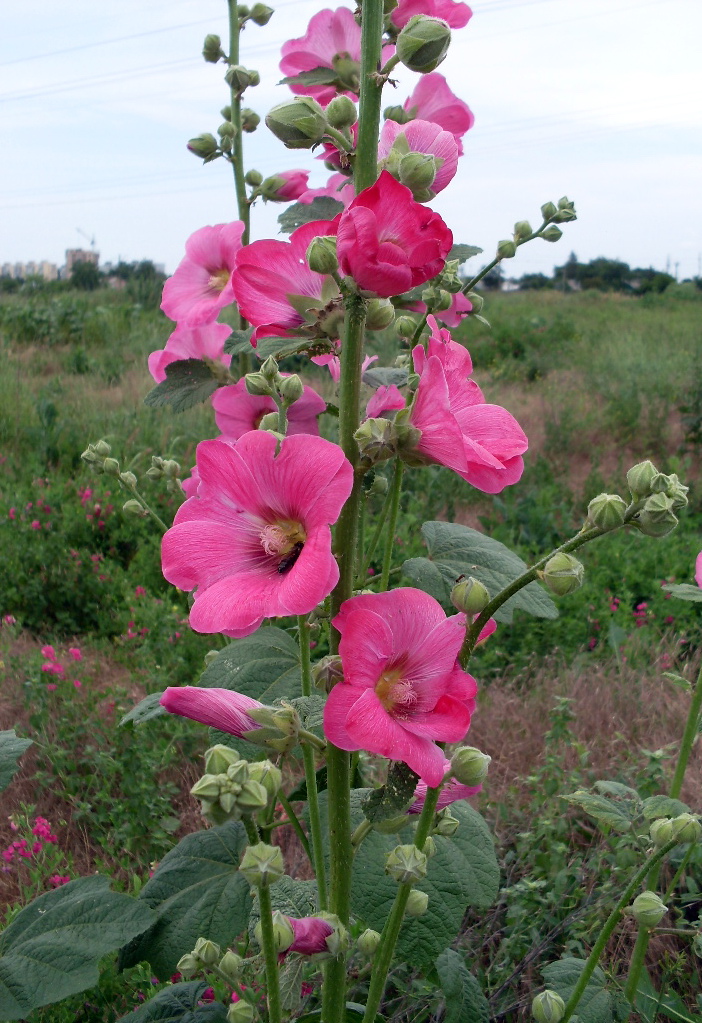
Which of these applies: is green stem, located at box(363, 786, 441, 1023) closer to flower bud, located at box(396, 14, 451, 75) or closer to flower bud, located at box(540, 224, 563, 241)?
flower bud, located at box(396, 14, 451, 75)

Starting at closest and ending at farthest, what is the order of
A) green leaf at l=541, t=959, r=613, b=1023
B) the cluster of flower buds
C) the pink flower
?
the cluster of flower buds → the pink flower → green leaf at l=541, t=959, r=613, b=1023

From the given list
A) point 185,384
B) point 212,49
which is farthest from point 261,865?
point 212,49

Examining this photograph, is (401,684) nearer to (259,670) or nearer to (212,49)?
(259,670)

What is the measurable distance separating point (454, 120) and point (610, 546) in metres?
3.49

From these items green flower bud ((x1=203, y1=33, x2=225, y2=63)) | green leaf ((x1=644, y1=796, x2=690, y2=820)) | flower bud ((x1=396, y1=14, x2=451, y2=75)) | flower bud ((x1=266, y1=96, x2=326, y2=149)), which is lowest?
green leaf ((x1=644, y1=796, x2=690, y2=820))

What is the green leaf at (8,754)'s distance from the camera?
45.9 inches

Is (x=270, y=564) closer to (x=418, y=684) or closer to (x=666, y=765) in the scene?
(x=418, y=684)

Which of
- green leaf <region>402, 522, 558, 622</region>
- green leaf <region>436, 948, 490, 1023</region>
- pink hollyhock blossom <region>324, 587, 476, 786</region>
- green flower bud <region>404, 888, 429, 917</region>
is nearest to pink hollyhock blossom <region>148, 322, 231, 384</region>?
green leaf <region>402, 522, 558, 622</region>

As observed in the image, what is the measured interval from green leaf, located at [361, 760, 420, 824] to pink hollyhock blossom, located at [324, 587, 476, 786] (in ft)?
0.15

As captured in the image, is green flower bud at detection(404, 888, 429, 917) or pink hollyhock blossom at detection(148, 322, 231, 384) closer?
green flower bud at detection(404, 888, 429, 917)

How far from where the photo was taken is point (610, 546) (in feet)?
14.1

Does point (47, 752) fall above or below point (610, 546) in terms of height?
below

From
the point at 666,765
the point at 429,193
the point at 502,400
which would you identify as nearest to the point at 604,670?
the point at 666,765

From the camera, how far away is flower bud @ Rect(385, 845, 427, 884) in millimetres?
823
